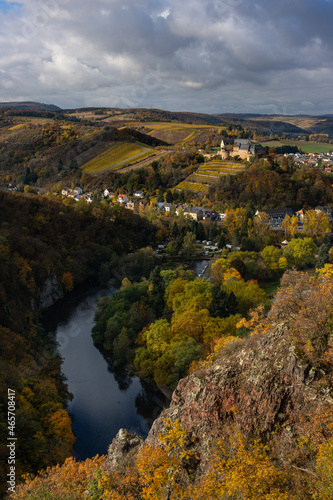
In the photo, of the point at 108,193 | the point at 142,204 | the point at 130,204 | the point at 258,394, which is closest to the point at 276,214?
the point at 142,204

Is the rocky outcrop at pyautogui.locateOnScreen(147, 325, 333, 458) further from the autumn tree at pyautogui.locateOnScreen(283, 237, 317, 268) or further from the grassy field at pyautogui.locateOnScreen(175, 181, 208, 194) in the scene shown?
the grassy field at pyautogui.locateOnScreen(175, 181, 208, 194)

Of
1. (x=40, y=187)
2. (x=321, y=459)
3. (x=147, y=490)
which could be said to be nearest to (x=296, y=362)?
(x=321, y=459)

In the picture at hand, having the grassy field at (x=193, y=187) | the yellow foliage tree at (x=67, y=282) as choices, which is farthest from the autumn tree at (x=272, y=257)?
the grassy field at (x=193, y=187)

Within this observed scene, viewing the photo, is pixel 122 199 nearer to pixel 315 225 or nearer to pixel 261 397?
pixel 315 225

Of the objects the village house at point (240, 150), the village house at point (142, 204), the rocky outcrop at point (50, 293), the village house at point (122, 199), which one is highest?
the village house at point (240, 150)

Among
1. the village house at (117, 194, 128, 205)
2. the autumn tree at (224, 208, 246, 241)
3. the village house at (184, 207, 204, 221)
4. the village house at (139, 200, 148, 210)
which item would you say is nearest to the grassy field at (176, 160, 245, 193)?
the village house at (139, 200, 148, 210)

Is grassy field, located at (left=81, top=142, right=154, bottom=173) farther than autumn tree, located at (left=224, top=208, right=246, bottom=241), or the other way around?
grassy field, located at (left=81, top=142, right=154, bottom=173)

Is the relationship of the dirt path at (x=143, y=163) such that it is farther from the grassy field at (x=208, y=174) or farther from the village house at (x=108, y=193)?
the grassy field at (x=208, y=174)
